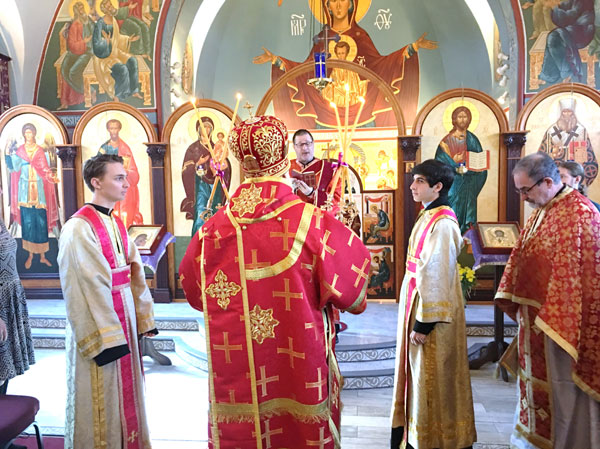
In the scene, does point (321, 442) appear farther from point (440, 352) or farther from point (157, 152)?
point (157, 152)

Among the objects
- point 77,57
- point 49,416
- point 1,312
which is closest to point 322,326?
point 1,312

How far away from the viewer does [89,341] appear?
2.49m

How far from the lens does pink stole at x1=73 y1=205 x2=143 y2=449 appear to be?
264 cm

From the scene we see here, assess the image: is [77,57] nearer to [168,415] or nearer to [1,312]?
Answer: [1,312]

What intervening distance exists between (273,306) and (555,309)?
155 centimetres

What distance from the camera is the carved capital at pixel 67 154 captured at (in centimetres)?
689

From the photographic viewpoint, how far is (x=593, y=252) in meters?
2.39

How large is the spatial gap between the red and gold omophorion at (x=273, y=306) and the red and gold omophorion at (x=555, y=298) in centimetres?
119

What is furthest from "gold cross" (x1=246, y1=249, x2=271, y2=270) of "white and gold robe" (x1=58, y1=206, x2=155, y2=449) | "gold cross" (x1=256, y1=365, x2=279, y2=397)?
"white and gold robe" (x1=58, y1=206, x2=155, y2=449)

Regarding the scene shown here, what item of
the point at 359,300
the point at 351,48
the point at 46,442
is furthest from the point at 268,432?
the point at 351,48

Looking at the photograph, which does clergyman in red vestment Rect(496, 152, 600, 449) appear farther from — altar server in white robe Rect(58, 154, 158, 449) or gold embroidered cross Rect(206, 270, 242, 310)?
altar server in white robe Rect(58, 154, 158, 449)

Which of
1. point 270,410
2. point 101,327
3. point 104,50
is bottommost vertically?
point 270,410

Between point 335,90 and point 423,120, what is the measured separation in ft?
16.3

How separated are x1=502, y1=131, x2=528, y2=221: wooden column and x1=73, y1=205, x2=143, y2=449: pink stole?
206 inches
